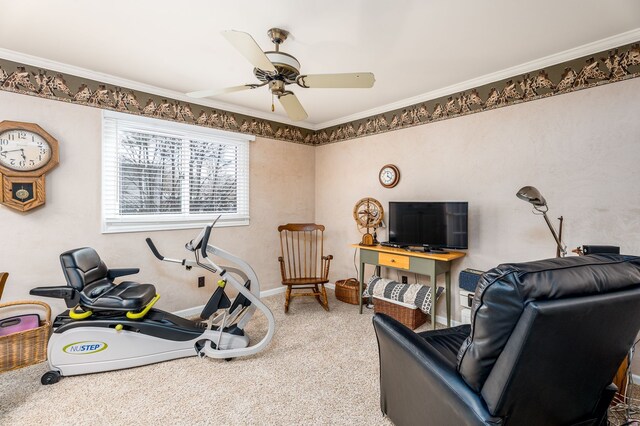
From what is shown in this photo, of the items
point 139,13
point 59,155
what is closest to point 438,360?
point 139,13

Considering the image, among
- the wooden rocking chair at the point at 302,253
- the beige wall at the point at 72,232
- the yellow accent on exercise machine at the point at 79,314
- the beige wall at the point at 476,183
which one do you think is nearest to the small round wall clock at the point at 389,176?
the beige wall at the point at 476,183

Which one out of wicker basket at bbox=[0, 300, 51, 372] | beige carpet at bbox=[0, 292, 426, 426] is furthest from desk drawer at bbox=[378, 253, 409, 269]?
wicker basket at bbox=[0, 300, 51, 372]

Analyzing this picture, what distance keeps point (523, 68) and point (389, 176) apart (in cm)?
167

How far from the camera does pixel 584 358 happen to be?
113 centimetres

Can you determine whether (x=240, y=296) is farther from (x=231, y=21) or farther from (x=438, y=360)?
(x=231, y=21)

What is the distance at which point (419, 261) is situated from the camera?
300cm

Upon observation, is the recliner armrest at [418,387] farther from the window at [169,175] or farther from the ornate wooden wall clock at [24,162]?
the ornate wooden wall clock at [24,162]

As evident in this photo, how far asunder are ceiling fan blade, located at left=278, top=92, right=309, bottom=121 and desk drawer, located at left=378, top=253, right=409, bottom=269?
1743 mm

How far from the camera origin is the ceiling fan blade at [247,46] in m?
1.52

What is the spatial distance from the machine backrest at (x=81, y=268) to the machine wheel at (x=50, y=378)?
595 mm

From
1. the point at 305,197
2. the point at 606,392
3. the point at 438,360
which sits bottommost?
the point at 606,392

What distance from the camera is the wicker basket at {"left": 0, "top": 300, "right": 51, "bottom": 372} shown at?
2.24m

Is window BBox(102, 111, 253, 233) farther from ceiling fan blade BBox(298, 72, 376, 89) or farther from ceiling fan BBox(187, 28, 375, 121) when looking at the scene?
ceiling fan blade BBox(298, 72, 376, 89)

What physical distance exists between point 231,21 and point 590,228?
3.16m
